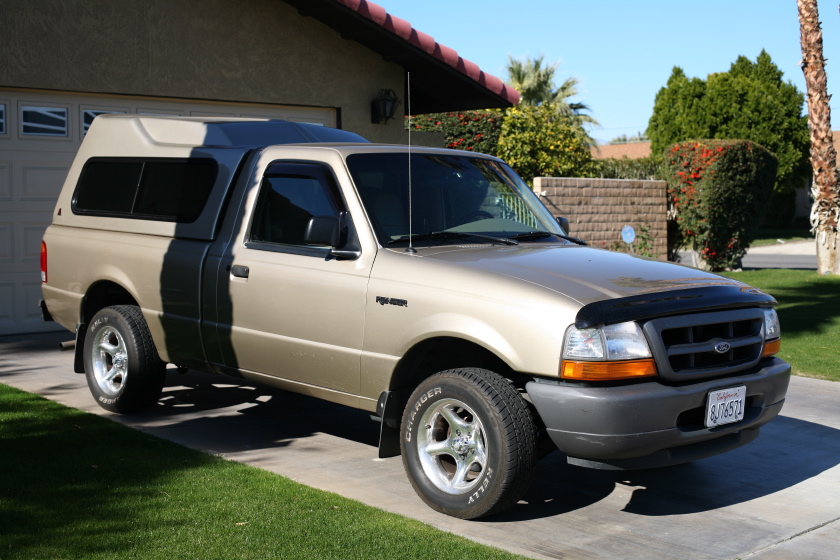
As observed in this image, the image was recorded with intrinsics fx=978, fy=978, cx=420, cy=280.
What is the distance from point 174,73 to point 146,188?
482cm

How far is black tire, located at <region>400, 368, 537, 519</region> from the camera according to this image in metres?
5.03

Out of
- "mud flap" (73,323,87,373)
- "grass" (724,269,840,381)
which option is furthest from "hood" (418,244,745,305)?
"grass" (724,269,840,381)

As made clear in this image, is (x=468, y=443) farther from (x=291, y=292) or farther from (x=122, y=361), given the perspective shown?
(x=122, y=361)

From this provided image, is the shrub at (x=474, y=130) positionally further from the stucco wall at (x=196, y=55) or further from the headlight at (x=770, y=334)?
the headlight at (x=770, y=334)

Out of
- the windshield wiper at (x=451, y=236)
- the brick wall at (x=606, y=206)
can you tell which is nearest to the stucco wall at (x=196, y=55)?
the brick wall at (x=606, y=206)

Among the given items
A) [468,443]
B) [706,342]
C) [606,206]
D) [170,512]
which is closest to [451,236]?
[468,443]

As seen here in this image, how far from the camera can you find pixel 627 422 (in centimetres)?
484

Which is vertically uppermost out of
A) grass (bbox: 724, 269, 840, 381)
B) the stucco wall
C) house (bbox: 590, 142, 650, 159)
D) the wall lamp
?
house (bbox: 590, 142, 650, 159)

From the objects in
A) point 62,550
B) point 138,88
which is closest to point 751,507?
point 62,550

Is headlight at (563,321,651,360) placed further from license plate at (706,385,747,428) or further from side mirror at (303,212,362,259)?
side mirror at (303,212,362,259)

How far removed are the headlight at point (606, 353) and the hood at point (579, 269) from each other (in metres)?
0.18

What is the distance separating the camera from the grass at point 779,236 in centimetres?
3675

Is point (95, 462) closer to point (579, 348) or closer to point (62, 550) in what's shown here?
point (62, 550)

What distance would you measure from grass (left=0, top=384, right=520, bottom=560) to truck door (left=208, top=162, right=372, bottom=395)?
721 millimetres
